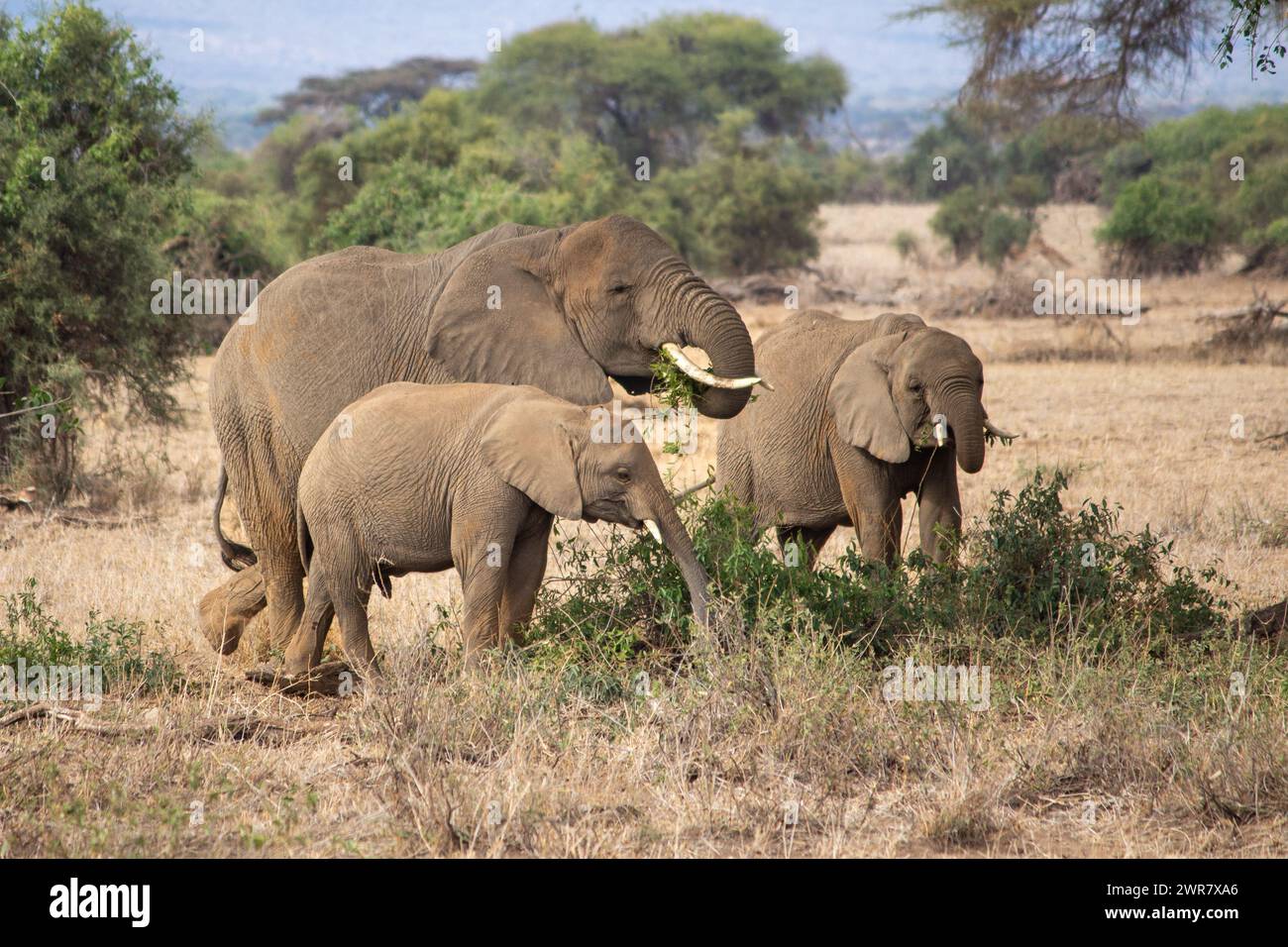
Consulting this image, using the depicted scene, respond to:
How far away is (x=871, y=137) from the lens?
14575cm

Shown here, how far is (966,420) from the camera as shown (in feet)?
26.5

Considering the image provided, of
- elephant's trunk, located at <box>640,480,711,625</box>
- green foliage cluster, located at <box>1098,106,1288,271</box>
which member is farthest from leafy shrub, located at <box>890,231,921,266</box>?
elephant's trunk, located at <box>640,480,711,625</box>

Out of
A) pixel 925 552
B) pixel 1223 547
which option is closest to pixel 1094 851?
pixel 925 552

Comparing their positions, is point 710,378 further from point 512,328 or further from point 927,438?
point 927,438

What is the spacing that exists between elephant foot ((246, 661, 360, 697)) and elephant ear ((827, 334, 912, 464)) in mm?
3008

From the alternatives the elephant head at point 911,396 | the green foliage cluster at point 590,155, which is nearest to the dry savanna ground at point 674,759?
the elephant head at point 911,396

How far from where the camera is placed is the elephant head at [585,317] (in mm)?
6582

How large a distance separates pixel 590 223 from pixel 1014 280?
19.5 m

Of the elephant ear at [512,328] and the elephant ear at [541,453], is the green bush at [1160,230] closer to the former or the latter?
the elephant ear at [512,328]

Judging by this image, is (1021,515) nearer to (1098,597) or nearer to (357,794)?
(1098,597)

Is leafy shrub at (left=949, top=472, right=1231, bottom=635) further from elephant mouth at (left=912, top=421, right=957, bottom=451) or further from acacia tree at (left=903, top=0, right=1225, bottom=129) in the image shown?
acacia tree at (left=903, top=0, right=1225, bottom=129)

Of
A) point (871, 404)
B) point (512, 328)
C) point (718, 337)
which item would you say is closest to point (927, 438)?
point (871, 404)

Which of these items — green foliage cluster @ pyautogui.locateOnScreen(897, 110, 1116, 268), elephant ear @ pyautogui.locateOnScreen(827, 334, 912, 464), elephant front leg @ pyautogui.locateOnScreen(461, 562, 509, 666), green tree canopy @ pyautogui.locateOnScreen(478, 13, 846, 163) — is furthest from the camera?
green tree canopy @ pyautogui.locateOnScreen(478, 13, 846, 163)

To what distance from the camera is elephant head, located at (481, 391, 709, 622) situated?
6355 millimetres
